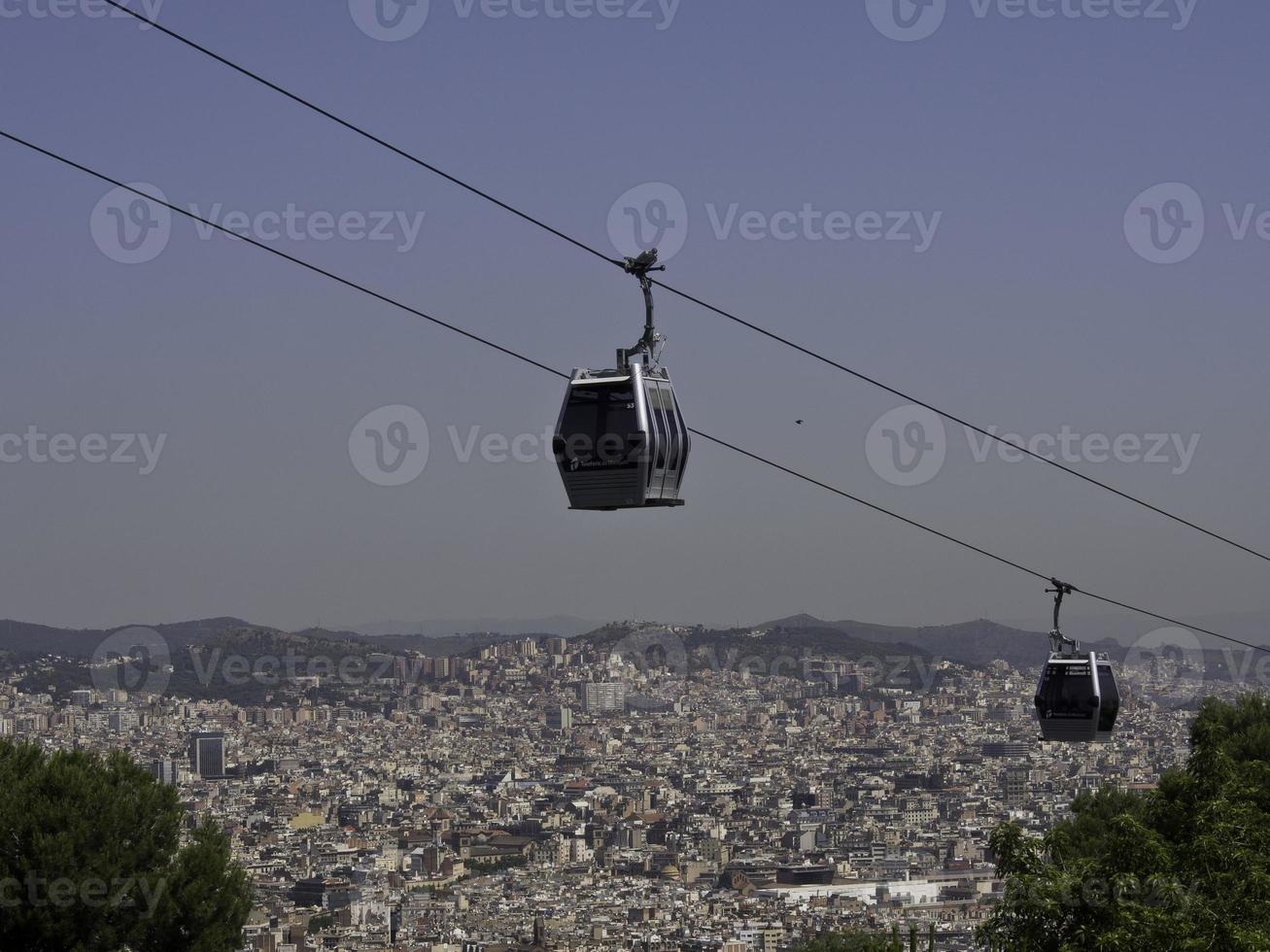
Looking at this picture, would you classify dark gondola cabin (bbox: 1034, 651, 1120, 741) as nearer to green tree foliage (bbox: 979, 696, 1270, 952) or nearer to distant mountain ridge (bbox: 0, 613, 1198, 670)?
green tree foliage (bbox: 979, 696, 1270, 952)

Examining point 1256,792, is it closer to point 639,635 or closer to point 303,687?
point 303,687

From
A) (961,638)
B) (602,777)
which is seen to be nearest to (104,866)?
(602,777)

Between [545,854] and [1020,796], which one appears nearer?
[545,854]

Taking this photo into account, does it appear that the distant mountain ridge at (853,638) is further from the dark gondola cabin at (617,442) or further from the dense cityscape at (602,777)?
the dark gondola cabin at (617,442)

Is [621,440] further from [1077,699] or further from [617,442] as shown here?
[1077,699]

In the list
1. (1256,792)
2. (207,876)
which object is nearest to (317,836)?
(207,876)

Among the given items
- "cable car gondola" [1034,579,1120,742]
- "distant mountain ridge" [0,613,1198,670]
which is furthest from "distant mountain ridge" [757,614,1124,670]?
"cable car gondola" [1034,579,1120,742]

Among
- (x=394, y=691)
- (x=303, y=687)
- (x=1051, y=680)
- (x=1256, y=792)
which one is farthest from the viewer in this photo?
(x=394, y=691)
